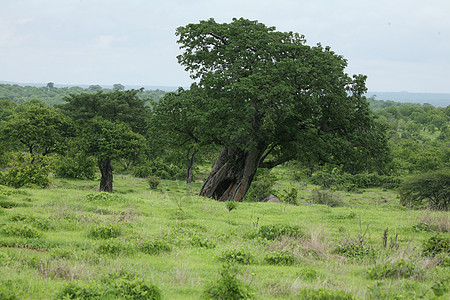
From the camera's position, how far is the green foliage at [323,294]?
227 inches

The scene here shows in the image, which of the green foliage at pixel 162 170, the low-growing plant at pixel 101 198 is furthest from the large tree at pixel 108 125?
the green foliage at pixel 162 170

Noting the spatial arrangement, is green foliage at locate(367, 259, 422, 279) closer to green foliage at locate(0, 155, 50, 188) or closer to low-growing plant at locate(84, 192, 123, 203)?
low-growing plant at locate(84, 192, 123, 203)

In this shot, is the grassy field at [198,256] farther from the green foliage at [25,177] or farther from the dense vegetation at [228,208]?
the green foliage at [25,177]

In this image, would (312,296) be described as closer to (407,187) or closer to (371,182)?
(407,187)

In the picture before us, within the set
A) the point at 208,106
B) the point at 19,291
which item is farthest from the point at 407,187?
the point at 19,291

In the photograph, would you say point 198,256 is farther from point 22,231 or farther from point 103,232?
point 22,231

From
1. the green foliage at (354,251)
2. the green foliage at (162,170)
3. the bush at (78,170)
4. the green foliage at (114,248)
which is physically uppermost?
the green foliage at (114,248)

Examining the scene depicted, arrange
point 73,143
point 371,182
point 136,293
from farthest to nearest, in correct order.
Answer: point 371,182
point 73,143
point 136,293

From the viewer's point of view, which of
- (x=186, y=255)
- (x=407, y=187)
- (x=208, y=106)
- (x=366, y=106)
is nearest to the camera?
(x=186, y=255)

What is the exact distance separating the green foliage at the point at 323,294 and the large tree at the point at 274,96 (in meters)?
10.5

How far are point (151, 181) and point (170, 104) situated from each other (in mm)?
24841

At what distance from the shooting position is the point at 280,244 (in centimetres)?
899

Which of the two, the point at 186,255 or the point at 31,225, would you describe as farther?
the point at 31,225

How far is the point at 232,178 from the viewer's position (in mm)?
21047
